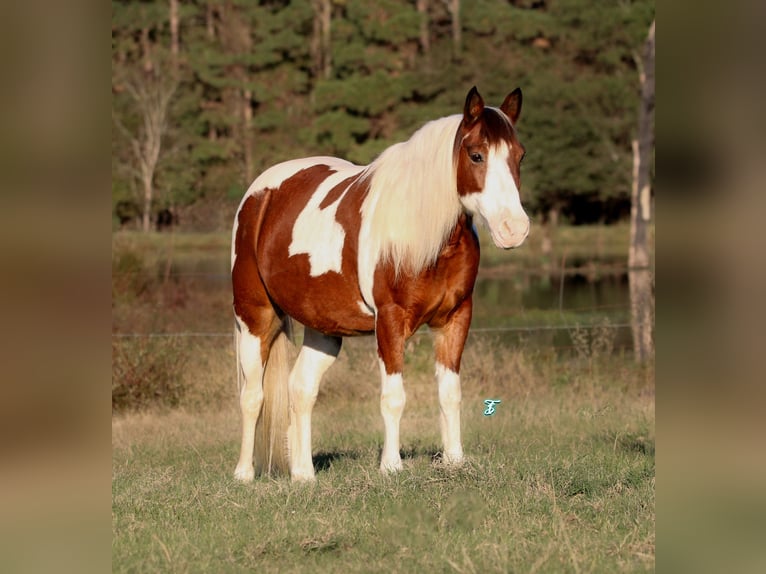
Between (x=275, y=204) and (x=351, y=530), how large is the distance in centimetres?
262

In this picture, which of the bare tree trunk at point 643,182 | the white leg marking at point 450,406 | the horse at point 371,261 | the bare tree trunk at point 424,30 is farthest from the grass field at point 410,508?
the bare tree trunk at point 424,30

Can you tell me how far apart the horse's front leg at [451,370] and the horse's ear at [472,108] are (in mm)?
1002

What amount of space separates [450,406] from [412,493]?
1.01 m

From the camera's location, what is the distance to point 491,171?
4.66 metres

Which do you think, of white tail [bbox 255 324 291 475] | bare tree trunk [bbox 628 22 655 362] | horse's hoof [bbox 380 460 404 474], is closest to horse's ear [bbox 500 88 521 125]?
horse's hoof [bbox 380 460 404 474]

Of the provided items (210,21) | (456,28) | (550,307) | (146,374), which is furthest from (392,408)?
(210,21)

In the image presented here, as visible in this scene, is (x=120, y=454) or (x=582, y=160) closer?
(x=120, y=454)

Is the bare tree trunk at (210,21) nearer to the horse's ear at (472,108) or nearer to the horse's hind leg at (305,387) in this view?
the horse's hind leg at (305,387)

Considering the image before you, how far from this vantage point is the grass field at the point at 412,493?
11.9 feet

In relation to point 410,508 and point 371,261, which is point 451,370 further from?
point 410,508
